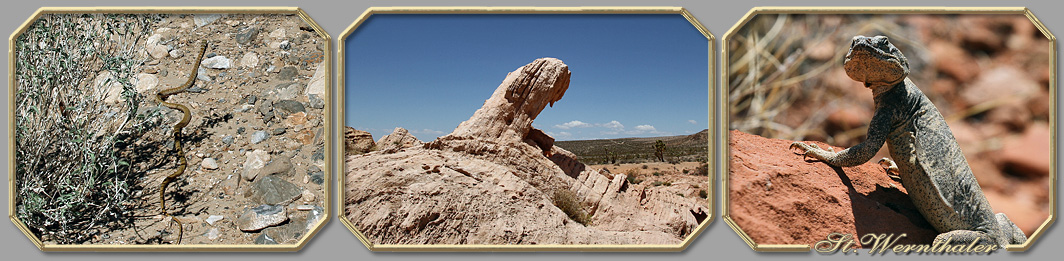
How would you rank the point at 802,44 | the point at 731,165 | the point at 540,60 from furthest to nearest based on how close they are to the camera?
the point at 540,60, the point at 802,44, the point at 731,165

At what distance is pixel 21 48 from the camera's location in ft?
13.6

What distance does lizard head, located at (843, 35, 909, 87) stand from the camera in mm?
3660

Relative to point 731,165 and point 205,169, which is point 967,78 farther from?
point 205,169

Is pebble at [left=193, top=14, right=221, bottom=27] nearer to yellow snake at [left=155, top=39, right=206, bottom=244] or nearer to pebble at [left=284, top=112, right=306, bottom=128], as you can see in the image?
yellow snake at [left=155, top=39, right=206, bottom=244]

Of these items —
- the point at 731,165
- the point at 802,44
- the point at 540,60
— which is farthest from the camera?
the point at 540,60

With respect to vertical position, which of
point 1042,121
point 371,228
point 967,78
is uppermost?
point 967,78

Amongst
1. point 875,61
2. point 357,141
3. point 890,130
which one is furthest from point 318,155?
point 890,130

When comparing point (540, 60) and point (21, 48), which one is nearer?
point (21, 48)

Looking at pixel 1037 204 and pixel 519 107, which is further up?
pixel 519 107

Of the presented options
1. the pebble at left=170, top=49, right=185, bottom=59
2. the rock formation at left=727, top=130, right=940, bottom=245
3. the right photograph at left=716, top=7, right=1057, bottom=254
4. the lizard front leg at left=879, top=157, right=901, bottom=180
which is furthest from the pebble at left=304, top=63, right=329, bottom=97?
the lizard front leg at left=879, top=157, right=901, bottom=180

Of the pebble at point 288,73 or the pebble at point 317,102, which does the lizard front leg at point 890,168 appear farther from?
the pebble at point 288,73

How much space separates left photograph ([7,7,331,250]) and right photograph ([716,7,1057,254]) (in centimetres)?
364

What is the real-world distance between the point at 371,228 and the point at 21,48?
3.34 m

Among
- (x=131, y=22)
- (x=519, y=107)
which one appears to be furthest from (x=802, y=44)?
(x=131, y=22)
